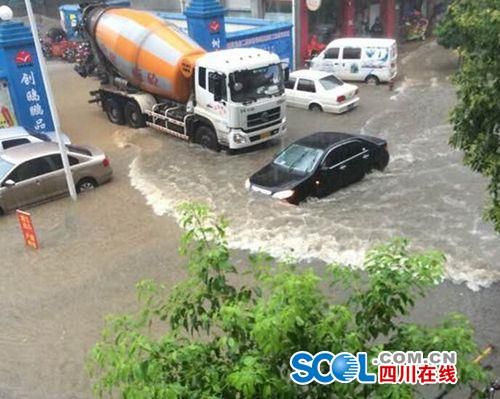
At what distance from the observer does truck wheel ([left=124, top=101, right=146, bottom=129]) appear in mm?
18500

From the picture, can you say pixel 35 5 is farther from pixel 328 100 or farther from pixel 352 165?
pixel 352 165

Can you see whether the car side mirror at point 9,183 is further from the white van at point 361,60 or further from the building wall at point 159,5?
the building wall at point 159,5

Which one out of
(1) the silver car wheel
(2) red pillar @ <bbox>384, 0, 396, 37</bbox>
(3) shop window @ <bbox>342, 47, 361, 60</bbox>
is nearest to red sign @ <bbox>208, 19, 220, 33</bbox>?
(3) shop window @ <bbox>342, 47, 361, 60</bbox>

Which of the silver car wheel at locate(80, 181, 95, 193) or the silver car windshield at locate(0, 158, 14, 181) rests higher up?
the silver car windshield at locate(0, 158, 14, 181)

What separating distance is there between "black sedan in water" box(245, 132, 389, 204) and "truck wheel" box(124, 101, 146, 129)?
6.65 metres

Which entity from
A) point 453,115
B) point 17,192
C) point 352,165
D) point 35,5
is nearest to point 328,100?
point 352,165

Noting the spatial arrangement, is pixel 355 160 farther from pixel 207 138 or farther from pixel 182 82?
pixel 182 82

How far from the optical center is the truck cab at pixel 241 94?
15227 mm

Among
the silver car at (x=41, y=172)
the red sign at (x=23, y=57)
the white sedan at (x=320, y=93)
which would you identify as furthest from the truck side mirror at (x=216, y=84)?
the red sign at (x=23, y=57)

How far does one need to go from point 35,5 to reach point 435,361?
42.0 metres

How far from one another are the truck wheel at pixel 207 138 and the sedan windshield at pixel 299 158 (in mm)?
3430

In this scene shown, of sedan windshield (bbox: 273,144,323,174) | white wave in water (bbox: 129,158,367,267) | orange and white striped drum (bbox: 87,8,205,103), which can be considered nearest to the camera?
white wave in water (bbox: 129,158,367,267)

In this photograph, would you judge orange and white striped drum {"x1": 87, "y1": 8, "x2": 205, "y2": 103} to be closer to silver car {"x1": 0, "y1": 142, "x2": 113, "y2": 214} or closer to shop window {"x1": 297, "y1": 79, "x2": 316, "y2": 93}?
silver car {"x1": 0, "y1": 142, "x2": 113, "y2": 214}

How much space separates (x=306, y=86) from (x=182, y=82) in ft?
16.5
